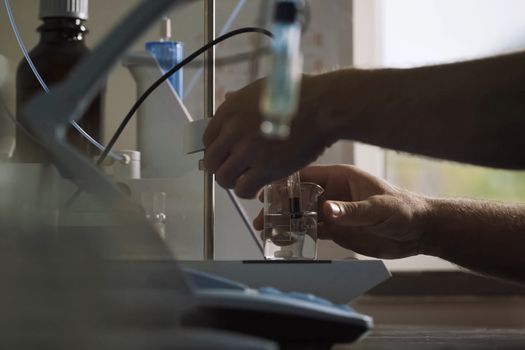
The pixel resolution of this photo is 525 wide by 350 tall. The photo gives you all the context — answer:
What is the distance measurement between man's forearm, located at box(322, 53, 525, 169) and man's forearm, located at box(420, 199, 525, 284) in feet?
1.55

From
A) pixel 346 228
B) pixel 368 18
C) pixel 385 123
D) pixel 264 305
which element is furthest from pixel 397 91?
pixel 368 18

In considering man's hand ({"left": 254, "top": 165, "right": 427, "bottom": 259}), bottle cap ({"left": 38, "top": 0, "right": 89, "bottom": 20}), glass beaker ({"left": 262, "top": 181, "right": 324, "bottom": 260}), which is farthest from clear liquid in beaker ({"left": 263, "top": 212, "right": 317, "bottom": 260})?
bottle cap ({"left": 38, "top": 0, "right": 89, "bottom": 20})

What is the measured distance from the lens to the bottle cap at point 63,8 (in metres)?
1.03

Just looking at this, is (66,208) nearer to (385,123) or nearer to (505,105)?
(385,123)

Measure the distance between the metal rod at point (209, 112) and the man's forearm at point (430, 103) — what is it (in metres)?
0.31

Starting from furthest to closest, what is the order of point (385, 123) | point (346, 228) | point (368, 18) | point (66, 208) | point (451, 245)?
point (368, 18), point (451, 245), point (346, 228), point (385, 123), point (66, 208)

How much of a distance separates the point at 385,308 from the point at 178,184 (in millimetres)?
1257

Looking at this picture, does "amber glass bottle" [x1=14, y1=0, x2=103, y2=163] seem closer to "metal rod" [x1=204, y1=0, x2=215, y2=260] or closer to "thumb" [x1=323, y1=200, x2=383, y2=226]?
"metal rod" [x1=204, y1=0, x2=215, y2=260]

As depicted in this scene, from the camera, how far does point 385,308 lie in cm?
227

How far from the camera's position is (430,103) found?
73 centimetres

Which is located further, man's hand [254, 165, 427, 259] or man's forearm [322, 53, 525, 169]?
man's hand [254, 165, 427, 259]

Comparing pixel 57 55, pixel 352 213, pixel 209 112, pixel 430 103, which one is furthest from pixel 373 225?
pixel 57 55

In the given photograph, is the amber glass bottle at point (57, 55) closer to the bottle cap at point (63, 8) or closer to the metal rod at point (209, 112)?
the bottle cap at point (63, 8)

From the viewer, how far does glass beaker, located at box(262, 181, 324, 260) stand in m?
0.95
